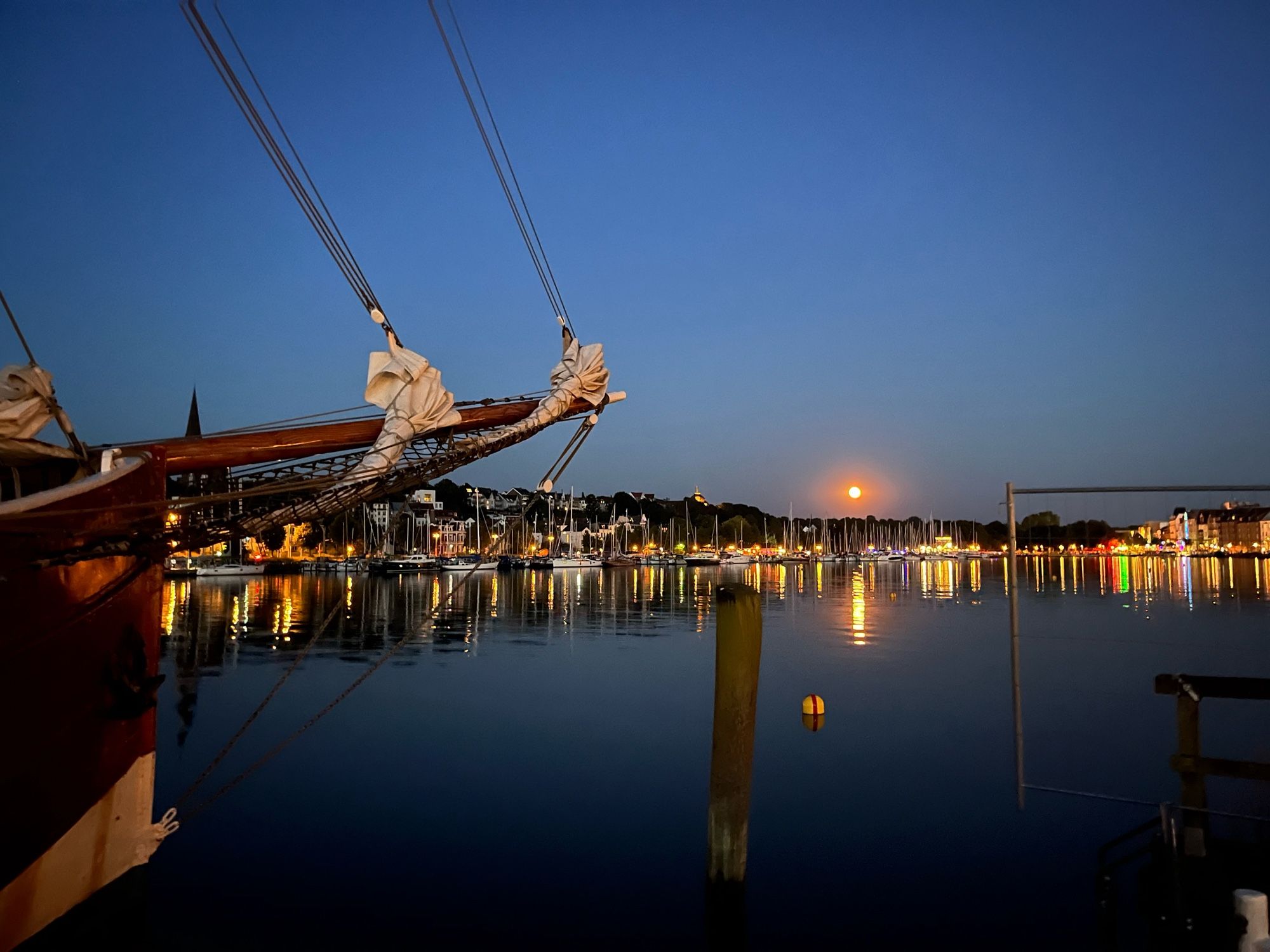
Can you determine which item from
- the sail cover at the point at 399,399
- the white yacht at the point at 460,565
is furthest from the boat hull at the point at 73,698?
the white yacht at the point at 460,565

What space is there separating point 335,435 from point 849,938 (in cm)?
735

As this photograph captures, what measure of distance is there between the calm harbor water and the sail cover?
1840 mm

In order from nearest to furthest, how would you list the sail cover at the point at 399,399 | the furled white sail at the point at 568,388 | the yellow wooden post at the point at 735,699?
1. the yellow wooden post at the point at 735,699
2. the sail cover at the point at 399,399
3. the furled white sail at the point at 568,388

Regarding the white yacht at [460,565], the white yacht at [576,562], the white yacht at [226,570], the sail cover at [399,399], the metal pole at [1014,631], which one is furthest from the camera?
the white yacht at [576,562]

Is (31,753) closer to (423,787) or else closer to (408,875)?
(408,875)

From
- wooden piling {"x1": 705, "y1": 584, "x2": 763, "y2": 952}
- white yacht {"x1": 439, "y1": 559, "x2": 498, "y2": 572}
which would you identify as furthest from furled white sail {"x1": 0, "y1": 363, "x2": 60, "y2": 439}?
white yacht {"x1": 439, "y1": 559, "x2": 498, "y2": 572}

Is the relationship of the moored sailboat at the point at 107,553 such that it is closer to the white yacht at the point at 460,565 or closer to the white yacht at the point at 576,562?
the white yacht at the point at 460,565

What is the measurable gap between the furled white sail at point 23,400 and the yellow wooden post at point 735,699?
6130 millimetres

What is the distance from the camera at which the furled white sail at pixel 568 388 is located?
35.0 feet

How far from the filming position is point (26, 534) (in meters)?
6.27

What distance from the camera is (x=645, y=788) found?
46.0ft

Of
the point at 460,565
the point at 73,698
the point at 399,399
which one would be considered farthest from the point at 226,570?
the point at 73,698

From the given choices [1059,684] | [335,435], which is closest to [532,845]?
[335,435]

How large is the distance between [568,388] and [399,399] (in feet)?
8.08
